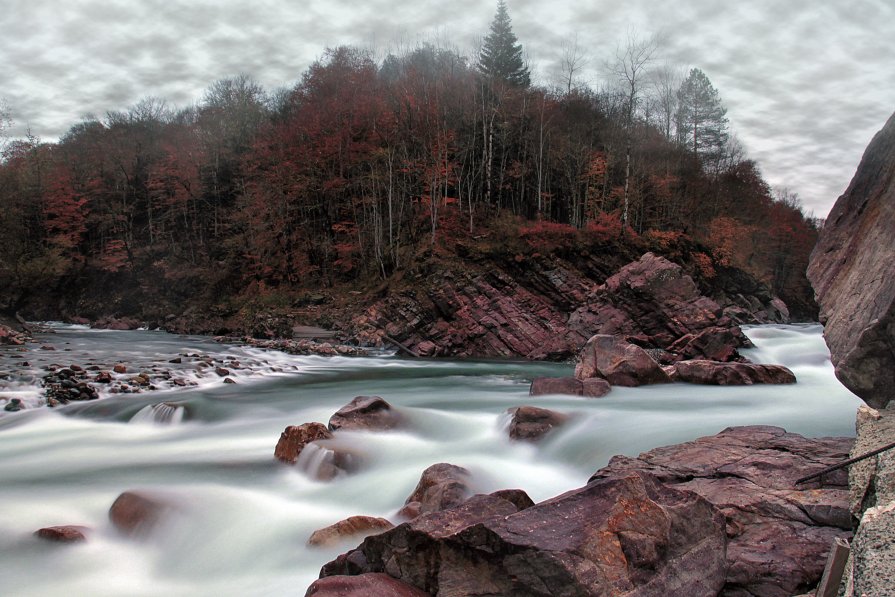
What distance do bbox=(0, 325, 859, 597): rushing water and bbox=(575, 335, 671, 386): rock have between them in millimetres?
448

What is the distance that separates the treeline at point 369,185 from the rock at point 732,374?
61.5 feet

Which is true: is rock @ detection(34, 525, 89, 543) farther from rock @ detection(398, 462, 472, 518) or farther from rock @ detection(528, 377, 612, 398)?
rock @ detection(528, 377, 612, 398)

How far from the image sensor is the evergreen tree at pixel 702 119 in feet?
169

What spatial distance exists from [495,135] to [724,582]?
123 ft

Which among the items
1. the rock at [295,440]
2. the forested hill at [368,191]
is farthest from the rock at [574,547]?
the forested hill at [368,191]

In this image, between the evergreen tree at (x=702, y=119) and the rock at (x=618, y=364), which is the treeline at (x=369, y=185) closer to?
the evergreen tree at (x=702, y=119)

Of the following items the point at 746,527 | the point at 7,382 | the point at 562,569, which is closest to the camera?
the point at 562,569

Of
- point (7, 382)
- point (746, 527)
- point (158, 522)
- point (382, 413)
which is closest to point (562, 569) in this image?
point (746, 527)

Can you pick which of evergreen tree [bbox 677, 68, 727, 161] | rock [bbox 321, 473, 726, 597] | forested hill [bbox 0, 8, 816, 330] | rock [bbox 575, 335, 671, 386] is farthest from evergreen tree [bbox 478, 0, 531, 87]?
rock [bbox 321, 473, 726, 597]

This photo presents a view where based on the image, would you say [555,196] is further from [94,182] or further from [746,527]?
[94,182]

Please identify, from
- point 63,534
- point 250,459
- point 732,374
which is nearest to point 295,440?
point 250,459

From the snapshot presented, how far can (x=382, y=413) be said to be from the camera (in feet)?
32.7

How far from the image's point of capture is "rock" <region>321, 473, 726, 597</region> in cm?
326

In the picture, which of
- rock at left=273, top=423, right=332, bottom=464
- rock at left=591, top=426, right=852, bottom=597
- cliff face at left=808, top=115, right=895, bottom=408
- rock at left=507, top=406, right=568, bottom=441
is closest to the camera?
rock at left=591, top=426, right=852, bottom=597
